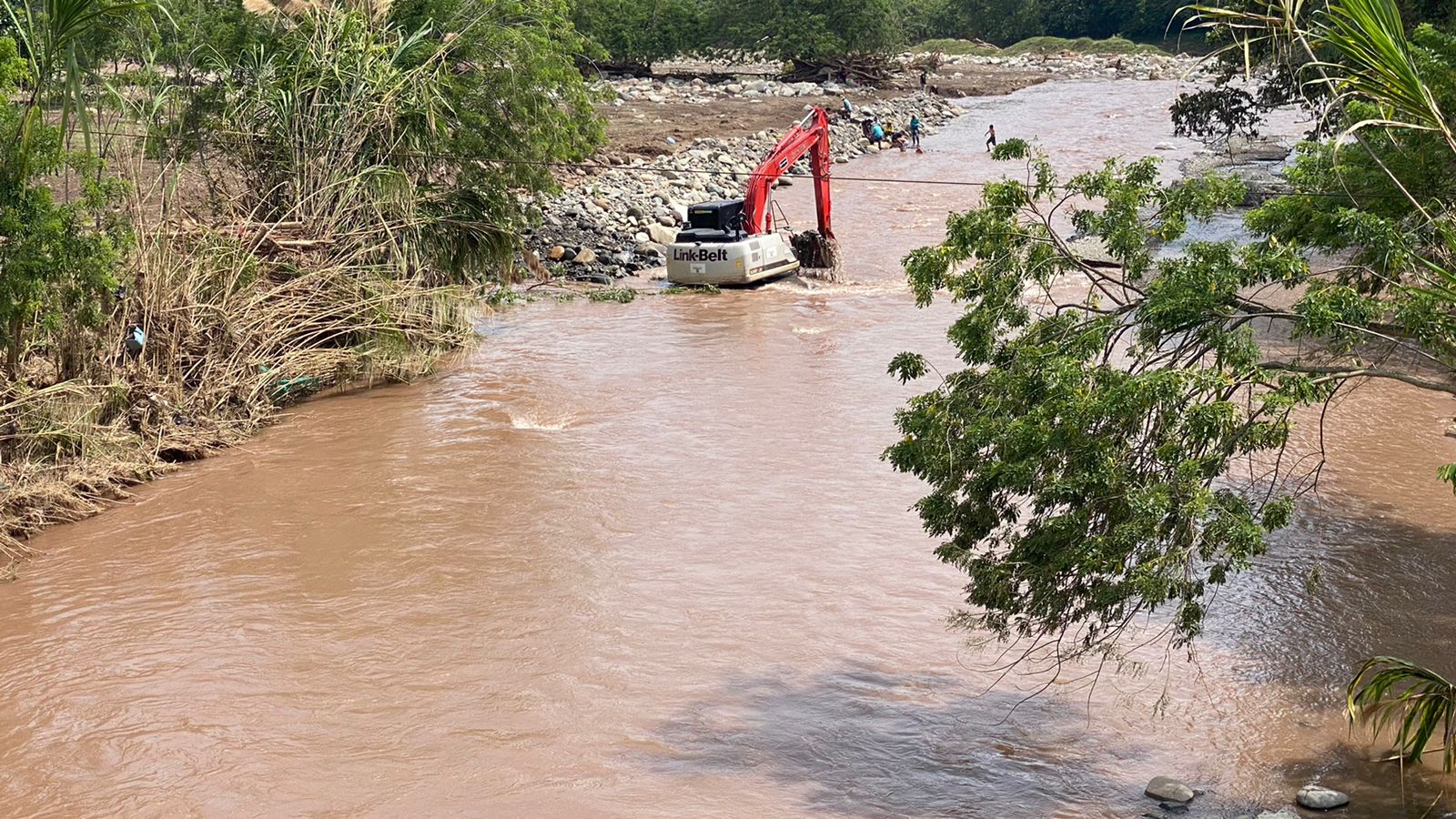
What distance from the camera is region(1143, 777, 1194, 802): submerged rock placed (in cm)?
891

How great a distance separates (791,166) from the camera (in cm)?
2566

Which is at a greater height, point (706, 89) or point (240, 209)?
point (706, 89)

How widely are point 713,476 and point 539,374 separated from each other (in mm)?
5650

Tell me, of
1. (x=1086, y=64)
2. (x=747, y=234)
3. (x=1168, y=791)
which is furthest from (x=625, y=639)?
(x=1086, y=64)

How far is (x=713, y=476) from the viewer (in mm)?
15906

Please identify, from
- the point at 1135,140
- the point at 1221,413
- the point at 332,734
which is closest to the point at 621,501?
the point at 332,734

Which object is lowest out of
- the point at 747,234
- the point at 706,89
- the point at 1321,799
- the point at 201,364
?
the point at 1321,799

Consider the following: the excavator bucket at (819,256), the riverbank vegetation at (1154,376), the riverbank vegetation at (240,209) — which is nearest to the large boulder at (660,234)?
the excavator bucket at (819,256)

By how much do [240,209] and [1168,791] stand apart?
14860 mm

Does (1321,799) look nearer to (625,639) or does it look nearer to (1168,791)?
(1168,791)

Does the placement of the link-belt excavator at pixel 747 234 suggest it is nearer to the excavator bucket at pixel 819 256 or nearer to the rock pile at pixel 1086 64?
the excavator bucket at pixel 819 256

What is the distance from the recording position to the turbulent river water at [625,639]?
945 centimetres

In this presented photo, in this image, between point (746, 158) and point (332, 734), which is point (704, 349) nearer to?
point (332, 734)

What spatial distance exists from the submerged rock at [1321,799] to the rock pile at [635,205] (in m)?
16.7
